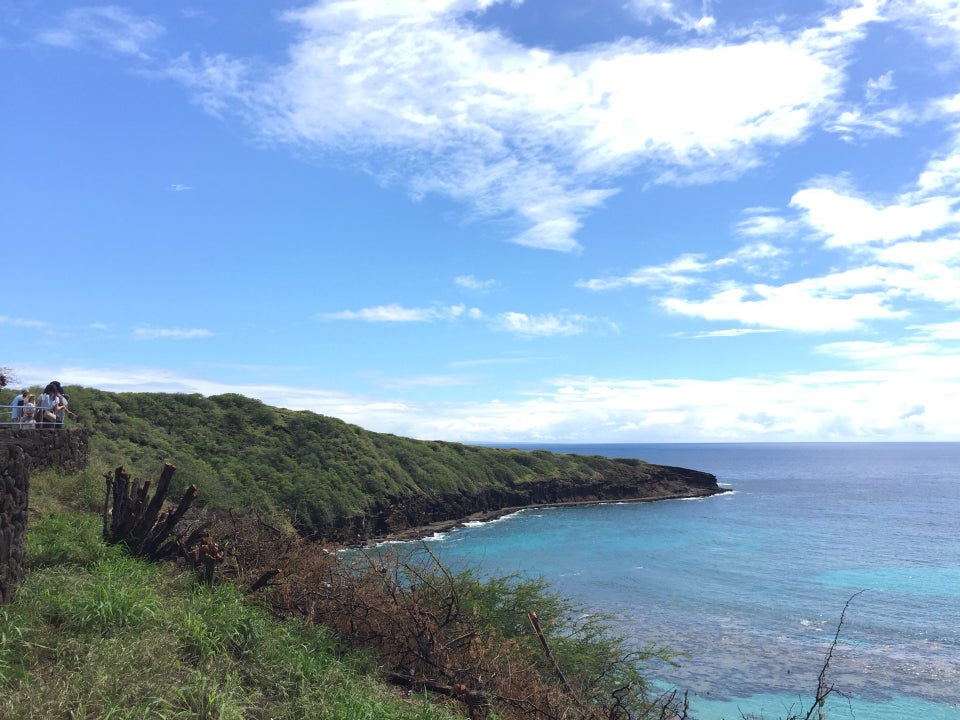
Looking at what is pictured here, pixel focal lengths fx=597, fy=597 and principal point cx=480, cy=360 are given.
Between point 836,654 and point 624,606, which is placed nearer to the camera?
point 836,654

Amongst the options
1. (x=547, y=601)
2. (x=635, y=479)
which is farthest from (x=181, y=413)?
(x=635, y=479)

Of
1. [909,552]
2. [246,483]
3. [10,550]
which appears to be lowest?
[909,552]

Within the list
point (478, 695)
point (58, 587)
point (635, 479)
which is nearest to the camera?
point (478, 695)

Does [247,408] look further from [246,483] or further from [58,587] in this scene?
[58,587]

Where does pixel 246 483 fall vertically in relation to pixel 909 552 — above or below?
above

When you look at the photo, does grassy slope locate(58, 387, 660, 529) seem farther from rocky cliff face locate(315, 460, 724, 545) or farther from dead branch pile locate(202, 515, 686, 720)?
dead branch pile locate(202, 515, 686, 720)

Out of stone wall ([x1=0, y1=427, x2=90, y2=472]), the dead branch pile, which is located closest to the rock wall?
the dead branch pile

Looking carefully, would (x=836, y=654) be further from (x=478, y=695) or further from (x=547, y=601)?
(x=478, y=695)

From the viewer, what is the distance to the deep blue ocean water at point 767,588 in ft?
67.3

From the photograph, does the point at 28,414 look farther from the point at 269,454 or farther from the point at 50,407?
the point at 269,454

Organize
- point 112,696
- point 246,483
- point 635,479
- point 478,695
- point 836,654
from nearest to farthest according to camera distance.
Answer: point 112,696 → point 478,695 → point 836,654 → point 246,483 → point 635,479

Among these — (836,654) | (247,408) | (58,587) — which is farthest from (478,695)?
(247,408)

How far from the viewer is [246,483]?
145 ft

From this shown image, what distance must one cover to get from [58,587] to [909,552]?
56.2m
